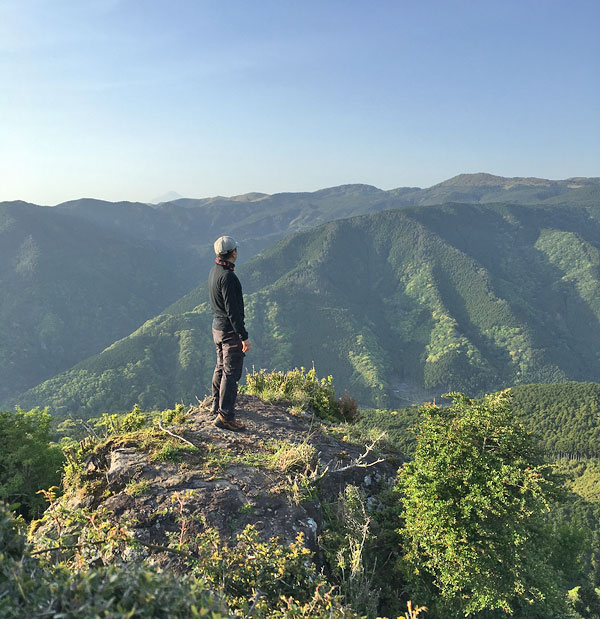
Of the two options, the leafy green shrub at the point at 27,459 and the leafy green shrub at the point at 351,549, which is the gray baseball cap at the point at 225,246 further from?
the leafy green shrub at the point at 27,459

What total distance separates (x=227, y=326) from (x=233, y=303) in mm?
579

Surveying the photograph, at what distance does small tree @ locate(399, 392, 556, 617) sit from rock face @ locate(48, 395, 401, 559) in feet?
4.80

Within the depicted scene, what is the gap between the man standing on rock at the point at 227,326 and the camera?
6664 millimetres

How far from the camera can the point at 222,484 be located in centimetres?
544

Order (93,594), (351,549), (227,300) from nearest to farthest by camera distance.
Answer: (93,594) < (351,549) < (227,300)

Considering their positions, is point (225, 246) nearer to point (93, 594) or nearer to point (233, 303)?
point (233, 303)

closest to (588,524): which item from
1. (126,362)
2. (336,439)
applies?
(336,439)

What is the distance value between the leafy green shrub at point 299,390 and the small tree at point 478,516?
15.1ft

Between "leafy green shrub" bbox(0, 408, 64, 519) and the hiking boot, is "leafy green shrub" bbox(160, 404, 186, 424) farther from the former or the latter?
"leafy green shrub" bbox(0, 408, 64, 519)

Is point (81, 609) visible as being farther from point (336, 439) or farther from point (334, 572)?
point (336, 439)

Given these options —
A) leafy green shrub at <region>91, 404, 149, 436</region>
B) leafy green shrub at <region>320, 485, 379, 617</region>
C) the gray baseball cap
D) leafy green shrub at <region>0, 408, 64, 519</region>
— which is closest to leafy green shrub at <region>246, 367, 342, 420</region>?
leafy green shrub at <region>91, 404, 149, 436</region>

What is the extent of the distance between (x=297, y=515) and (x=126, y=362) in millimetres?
183701

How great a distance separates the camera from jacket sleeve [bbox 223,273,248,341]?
6.61m

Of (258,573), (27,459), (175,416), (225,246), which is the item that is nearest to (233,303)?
(225,246)
